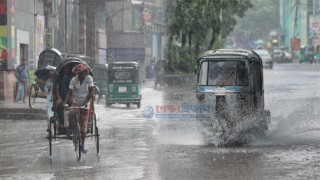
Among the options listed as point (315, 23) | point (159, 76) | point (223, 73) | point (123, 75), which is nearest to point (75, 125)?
point (223, 73)

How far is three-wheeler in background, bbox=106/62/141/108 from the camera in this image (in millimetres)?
32688

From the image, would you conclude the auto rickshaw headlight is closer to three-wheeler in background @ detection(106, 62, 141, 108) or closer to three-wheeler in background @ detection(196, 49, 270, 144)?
three-wheeler in background @ detection(196, 49, 270, 144)

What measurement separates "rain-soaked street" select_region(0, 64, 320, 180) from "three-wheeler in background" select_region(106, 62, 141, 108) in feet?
19.7

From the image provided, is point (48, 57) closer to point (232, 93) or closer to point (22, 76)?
point (22, 76)

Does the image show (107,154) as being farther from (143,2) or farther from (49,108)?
(143,2)

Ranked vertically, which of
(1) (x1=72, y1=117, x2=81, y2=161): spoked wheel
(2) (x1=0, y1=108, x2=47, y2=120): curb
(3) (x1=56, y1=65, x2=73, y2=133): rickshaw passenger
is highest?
(3) (x1=56, y1=65, x2=73, y2=133): rickshaw passenger

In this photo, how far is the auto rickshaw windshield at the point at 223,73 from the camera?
19.1 m

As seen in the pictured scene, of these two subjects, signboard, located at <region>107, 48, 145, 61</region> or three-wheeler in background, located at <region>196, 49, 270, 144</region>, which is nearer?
three-wheeler in background, located at <region>196, 49, 270, 144</region>

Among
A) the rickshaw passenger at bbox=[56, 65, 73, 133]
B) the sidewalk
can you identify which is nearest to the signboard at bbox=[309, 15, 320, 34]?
the sidewalk

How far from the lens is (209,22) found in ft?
170

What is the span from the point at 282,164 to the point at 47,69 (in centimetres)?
879

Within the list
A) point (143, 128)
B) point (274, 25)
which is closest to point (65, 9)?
point (143, 128)

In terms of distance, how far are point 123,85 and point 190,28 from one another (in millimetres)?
18902

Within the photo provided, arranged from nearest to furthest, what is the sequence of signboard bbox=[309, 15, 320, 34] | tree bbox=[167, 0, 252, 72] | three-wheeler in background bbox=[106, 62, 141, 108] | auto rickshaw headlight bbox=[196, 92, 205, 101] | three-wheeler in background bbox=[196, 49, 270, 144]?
1. three-wheeler in background bbox=[196, 49, 270, 144]
2. auto rickshaw headlight bbox=[196, 92, 205, 101]
3. three-wheeler in background bbox=[106, 62, 141, 108]
4. tree bbox=[167, 0, 252, 72]
5. signboard bbox=[309, 15, 320, 34]
